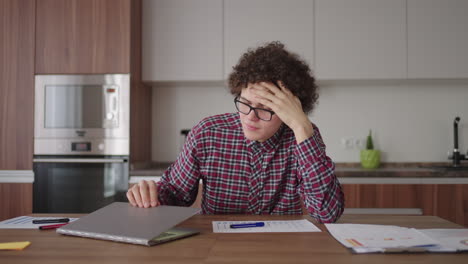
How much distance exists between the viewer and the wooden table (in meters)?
0.75

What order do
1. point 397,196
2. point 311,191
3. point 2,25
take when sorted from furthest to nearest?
point 2,25 < point 397,196 < point 311,191

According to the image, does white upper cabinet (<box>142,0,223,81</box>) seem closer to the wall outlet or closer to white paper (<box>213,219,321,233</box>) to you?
the wall outlet

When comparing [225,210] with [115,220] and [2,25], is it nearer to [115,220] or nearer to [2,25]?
[115,220]

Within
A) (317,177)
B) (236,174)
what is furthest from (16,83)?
(317,177)

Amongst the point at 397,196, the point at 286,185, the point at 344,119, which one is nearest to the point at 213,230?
the point at 286,185

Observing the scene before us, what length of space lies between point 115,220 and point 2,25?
238 cm

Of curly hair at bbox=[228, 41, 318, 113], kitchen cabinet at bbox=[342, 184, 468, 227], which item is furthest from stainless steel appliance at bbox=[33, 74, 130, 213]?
kitchen cabinet at bbox=[342, 184, 468, 227]

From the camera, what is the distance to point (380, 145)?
10.0 feet

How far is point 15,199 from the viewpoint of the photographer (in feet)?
8.65

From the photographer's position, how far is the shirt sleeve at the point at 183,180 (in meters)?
1.44

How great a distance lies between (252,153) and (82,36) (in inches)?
70.4

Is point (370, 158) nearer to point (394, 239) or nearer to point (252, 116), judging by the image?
point (252, 116)

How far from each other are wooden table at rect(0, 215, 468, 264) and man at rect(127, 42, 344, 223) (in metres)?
0.41

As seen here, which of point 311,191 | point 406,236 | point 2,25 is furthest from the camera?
point 2,25
